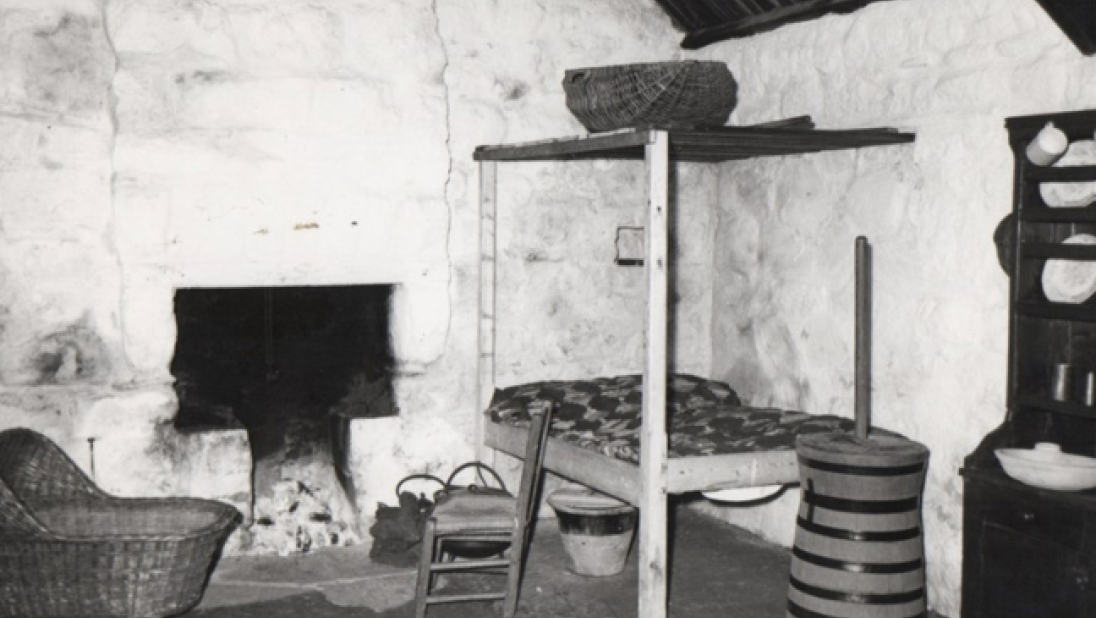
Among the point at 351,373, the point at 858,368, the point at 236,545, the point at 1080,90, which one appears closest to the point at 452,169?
the point at 351,373

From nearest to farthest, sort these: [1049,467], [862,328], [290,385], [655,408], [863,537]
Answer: [1049,467], [863,537], [862,328], [655,408], [290,385]

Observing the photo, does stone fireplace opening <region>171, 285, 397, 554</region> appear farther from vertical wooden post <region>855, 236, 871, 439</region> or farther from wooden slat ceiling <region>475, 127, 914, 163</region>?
vertical wooden post <region>855, 236, 871, 439</region>

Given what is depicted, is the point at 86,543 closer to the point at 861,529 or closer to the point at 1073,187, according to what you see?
the point at 861,529

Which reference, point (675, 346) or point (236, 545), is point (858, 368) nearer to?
point (675, 346)

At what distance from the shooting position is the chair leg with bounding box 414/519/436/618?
3.99 metres

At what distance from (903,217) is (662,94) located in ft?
3.87

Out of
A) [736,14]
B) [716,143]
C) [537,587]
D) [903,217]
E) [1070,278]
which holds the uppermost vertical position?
[736,14]

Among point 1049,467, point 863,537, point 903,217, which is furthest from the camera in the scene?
point 903,217

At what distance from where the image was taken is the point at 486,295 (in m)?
5.27

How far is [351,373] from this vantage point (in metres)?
5.10

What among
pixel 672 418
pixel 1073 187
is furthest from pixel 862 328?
pixel 672 418

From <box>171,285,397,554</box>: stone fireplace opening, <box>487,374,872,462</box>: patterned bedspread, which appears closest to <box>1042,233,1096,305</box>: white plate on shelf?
<box>487,374,872,462</box>: patterned bedspread

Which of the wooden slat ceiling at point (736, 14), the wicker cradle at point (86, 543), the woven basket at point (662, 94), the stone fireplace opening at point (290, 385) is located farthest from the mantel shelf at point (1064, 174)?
the wicker cradle at point (86, 543)

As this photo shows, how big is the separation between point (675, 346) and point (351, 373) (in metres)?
1.71
